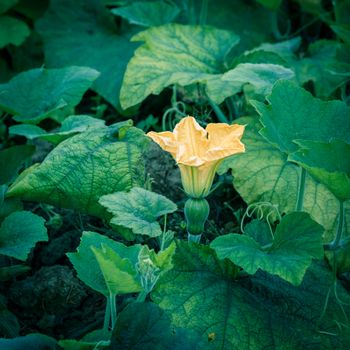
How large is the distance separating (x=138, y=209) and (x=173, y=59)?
3.55 feet

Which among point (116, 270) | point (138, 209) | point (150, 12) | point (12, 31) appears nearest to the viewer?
point (116, 270)

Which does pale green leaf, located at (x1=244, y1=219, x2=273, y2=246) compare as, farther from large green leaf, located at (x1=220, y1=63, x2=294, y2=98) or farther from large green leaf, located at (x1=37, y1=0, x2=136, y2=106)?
large green leaf, located at (x1=37, y1=0, x2=136, y2=106)

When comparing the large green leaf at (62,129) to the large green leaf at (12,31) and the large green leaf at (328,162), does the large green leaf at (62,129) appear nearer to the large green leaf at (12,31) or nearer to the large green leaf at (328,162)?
the large green leaf at (328,162)

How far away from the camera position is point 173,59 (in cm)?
277

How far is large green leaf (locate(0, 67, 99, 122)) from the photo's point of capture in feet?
8.15

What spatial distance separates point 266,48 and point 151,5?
608 mm

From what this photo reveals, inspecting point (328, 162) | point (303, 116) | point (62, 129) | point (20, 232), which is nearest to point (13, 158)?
point (62, 129)

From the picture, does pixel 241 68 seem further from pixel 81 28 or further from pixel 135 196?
pixel 81 28

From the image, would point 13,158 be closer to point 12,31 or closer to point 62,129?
point 62,129

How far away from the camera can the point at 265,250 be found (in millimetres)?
1849

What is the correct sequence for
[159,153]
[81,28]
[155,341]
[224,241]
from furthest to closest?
[81,28] < [159,153] < [224,241] < [155,341]

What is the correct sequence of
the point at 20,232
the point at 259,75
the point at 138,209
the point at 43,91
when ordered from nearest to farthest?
1. the point at 138,209
2. the point at 20,232
3. the point at 259,75
4. the point at 43,91

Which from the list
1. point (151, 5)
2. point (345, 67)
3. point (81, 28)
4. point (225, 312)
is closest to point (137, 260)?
point (225, 312)

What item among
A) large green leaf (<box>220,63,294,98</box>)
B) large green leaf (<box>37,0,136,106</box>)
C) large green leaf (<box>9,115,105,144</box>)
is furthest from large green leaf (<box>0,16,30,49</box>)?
large green leaf (<box>220,63,294,98</box>)
